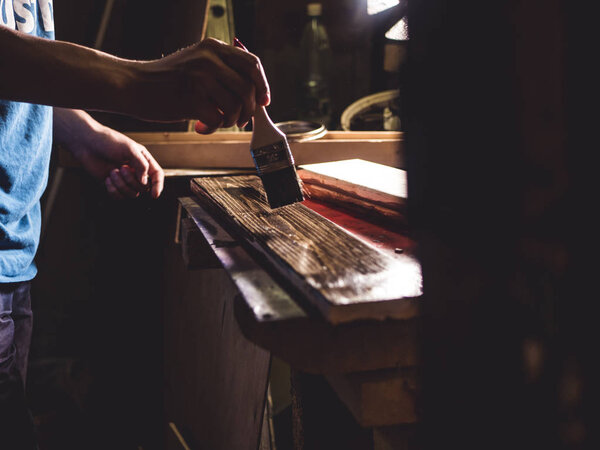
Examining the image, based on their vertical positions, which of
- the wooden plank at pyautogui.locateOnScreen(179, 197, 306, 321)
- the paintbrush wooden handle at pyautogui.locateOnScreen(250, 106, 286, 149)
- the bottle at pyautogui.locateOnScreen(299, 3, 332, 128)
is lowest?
the wooden plank at pyautogui.locateOnScreen(179, 197, 306, 321)

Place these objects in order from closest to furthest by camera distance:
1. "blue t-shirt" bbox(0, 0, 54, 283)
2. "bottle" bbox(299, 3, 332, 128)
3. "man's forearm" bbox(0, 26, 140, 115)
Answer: "man's forearm" bbox(0, 26, 140, 115)
"blue t-shirt" bbox(0, 0, 54, 283)
"bottle" bbox(299, 3, 332, 128)

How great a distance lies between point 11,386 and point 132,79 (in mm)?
986

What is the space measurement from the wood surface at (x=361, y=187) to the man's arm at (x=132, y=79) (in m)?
0.38

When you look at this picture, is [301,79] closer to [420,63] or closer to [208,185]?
[208,185]

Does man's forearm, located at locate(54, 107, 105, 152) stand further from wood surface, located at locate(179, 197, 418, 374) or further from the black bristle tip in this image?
wood surface, located at locate(179, 197, 418, 374)

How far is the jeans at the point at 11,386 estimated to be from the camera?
4.65 feet

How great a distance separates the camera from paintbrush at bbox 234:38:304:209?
123 centimetres

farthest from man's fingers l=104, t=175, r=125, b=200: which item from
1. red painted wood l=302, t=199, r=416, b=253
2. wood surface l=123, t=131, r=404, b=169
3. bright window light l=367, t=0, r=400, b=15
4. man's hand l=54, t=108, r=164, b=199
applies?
bright window light l=367, t=0, r=400, b=15

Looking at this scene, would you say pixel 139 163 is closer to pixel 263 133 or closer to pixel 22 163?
pixel 22 163

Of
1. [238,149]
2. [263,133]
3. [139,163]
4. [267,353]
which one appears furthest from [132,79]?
[238,149]

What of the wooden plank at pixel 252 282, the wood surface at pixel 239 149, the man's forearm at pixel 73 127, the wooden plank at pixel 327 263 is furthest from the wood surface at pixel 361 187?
the man's forearm at pixel 73 127

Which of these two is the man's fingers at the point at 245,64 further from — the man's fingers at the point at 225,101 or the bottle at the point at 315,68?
the bottle at the point at 315,68

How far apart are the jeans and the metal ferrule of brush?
0.81 metres

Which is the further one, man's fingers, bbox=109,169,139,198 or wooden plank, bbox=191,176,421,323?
man's fingers, bbox=109,169,139,198
